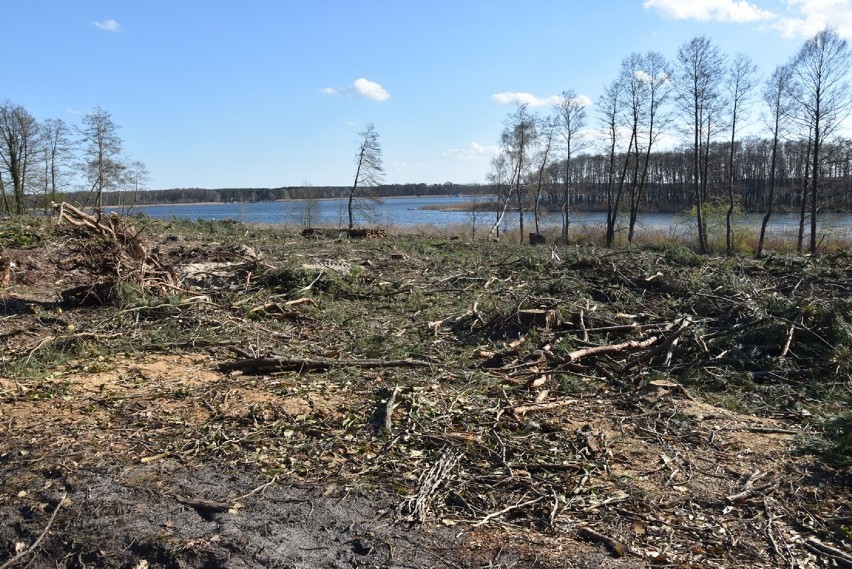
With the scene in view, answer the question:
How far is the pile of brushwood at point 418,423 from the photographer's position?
10.4 ft

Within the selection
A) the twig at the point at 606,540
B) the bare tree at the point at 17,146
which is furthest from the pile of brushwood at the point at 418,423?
the bare tree at the point at 17,146

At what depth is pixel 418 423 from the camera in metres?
4.58

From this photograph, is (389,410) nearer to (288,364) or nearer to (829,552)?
(288,364)

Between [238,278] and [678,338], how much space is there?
691 cm

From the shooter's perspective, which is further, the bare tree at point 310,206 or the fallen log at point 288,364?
the bare tree at point 310,206

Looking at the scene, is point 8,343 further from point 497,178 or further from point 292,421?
point 497,178

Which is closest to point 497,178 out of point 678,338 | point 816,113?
point 816,113

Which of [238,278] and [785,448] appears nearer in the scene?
[785,448]

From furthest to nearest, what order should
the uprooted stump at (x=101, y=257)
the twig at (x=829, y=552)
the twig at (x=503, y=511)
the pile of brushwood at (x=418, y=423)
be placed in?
the uprooted stump at (x=101, y=257)
the twig at (x=503, y=511)
the pile of brushwood at (x=418, y=423)
the twig at (x=829, y=552)

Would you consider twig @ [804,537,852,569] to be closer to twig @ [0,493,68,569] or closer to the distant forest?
twig @ [0,493,68,569]

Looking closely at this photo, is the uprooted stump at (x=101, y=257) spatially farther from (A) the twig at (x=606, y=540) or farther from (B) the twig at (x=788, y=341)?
(B) the twig at (x=788, y=341)

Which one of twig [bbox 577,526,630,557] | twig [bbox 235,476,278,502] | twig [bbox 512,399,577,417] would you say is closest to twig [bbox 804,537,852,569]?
twig [bbox 577,526,630,557]

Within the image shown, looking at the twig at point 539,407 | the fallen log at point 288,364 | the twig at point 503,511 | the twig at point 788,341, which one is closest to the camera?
the twig at point 503,511

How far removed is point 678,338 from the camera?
6.67 meters
